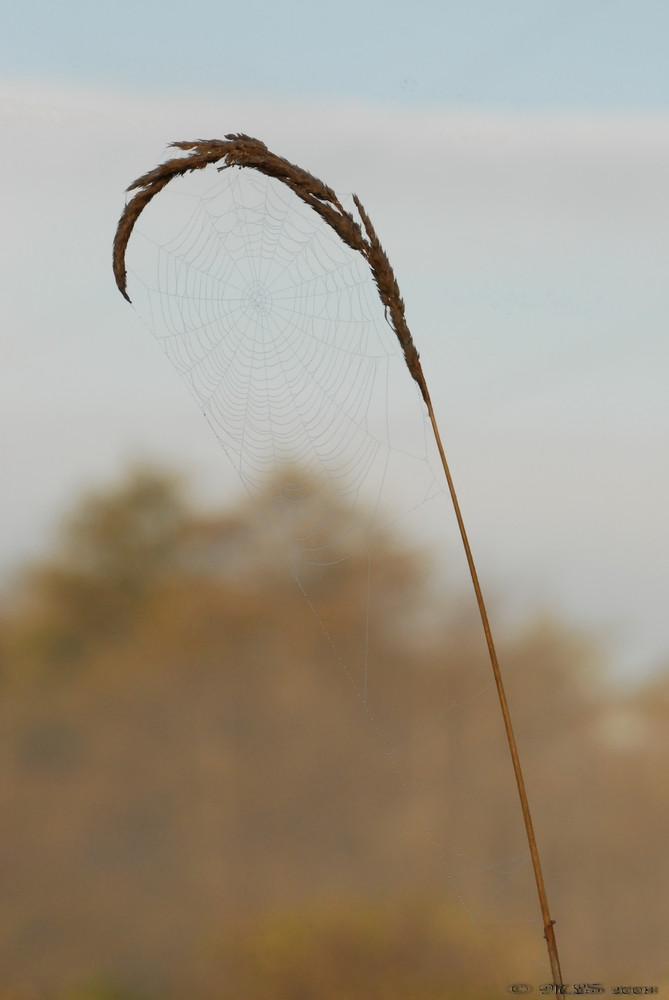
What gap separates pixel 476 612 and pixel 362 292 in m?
0.76

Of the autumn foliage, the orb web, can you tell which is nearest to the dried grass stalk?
the orb web

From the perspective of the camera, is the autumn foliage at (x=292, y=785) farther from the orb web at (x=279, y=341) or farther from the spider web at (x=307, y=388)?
the orb web at (x=279, y=341)

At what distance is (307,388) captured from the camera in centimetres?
229

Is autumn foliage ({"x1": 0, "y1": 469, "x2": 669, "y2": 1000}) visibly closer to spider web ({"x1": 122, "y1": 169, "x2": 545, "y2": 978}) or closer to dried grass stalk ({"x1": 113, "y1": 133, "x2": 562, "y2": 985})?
spider web ({"x1": 122, "y1": 169, "x2": 545, "y2": 978})

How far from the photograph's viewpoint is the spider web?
2205mm

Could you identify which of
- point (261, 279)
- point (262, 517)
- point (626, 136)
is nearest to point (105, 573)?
point (262, 517)

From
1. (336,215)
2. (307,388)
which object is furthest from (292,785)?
(336,215)

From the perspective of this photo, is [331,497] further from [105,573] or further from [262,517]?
[105,573]

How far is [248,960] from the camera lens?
2361 mm

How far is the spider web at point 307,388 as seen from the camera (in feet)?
7.23

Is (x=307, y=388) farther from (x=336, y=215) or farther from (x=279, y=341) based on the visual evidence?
(x=336, y=215)

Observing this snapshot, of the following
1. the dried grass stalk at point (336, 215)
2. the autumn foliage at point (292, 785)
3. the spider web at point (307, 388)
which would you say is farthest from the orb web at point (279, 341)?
the dried grass stalk at point (336, 215)

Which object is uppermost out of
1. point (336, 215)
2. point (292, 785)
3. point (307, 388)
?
point (307, 388)

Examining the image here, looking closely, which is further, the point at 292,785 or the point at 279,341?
the point at 292,785
